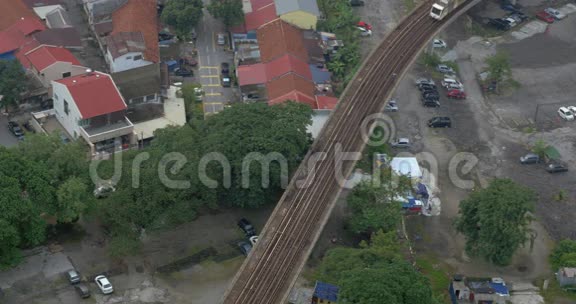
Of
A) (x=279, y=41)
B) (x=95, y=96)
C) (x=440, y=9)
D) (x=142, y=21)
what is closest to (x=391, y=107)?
(x=279, y=41)

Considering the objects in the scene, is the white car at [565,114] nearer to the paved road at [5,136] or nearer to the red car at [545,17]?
the red car at [545,17]

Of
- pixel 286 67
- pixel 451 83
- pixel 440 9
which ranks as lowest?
pixel 451 83

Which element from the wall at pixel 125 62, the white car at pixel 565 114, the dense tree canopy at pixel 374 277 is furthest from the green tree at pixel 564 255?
the wall at pixel 125 62

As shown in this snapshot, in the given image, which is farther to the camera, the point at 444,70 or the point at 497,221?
the point at 444,70

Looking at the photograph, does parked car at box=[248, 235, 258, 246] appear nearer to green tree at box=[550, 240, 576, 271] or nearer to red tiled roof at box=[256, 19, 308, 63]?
green tree at box=[550, 240, 576, 271]

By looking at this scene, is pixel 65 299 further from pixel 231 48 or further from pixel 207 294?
pixel 231 48

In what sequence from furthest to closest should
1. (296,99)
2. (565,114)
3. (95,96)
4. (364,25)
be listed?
(364,25) → (565,114) → (296,99) → (95,96)

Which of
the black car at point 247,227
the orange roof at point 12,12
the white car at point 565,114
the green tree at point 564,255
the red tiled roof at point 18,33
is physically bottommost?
the green tree at point 564,255

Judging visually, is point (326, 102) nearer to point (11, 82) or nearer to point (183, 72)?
point (183, 72)
